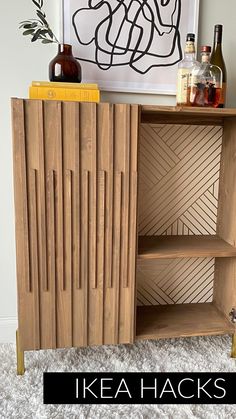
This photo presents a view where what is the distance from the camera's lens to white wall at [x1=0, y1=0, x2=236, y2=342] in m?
1.71

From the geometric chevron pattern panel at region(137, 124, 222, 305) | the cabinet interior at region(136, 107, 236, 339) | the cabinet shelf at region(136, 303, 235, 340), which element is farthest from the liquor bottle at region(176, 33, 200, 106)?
the cabinet shelf at region(136, 303, 235, 340)

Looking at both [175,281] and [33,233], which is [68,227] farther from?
[175,281]

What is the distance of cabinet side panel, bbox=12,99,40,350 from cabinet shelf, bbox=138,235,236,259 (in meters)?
0.49

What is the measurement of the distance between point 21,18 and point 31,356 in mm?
1609

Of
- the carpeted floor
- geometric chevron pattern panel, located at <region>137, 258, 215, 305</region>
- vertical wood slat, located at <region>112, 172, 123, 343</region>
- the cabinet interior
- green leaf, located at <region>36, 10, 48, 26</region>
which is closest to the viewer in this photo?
the carpeted floor

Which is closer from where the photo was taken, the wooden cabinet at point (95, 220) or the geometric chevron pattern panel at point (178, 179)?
the wooden cabinet at point (95, 220)

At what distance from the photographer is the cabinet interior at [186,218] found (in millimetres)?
1844

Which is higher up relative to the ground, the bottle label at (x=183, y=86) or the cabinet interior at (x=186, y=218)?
the bottle label at (x=183, y=86)

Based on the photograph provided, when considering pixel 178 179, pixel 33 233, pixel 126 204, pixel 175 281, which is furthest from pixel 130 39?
pixel 175 281

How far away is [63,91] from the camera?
57.8 inches

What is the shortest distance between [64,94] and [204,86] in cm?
63

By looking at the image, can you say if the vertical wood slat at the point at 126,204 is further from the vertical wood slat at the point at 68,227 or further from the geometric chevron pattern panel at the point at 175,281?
the geometric chevron pattern panel at the point at 175,281

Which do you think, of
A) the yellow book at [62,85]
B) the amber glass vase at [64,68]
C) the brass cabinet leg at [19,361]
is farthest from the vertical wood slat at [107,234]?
the brass cabinet leg at [19,361]

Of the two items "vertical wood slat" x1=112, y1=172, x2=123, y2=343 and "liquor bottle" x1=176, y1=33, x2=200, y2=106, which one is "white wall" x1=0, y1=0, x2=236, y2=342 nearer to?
"liquor bottle" x1=176, y1=33, x2=200, y2=106
